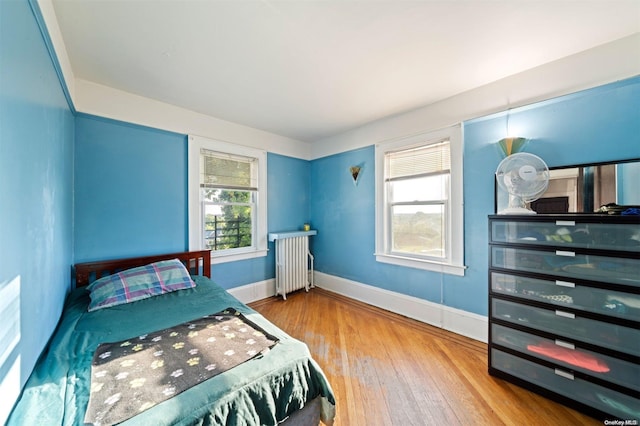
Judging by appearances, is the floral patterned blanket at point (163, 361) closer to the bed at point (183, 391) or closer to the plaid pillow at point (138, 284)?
the bed at point (183, 391)

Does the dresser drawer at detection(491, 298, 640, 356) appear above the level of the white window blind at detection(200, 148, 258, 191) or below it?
below

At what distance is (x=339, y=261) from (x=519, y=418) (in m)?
2.52

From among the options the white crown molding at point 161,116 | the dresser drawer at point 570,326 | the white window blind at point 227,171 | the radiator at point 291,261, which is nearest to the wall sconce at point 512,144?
the dresser drawer at point 570,326

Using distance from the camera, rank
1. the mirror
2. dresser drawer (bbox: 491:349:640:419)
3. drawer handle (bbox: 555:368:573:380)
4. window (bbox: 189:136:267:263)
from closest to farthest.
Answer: dresser drawer (bbox: 491:349:640:419) < drawer handle (bbox: 555:368:573:380) < the mirror < window (bbox: 189:136:267:263)

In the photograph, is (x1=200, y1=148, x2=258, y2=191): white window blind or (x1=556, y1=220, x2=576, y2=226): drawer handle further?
(x1=200, y1=148, x2=258, y2=191): white window blind

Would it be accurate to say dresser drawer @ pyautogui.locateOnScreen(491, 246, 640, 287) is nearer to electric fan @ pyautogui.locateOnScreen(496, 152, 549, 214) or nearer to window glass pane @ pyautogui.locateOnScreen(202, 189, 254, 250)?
electric fan @ pyautogui.locateOnScreen(496, 152, 549, 214)

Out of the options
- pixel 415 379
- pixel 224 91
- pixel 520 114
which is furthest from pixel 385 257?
pixel 224 91

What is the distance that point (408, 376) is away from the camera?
1.84 metres

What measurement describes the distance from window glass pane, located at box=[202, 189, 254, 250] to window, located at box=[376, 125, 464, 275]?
1.94 m

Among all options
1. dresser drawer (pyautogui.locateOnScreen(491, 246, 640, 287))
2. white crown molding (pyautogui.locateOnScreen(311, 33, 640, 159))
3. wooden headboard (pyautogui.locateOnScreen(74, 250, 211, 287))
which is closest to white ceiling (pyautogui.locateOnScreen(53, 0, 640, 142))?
white crown molding (pyautogui.locateOnScreen(311, 33, 640, 159))

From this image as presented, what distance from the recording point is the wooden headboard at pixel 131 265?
83.6 inches

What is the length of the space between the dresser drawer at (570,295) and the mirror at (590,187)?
2.17ft

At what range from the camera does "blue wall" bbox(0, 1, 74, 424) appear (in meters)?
0.88

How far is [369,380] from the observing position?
1.80 m
